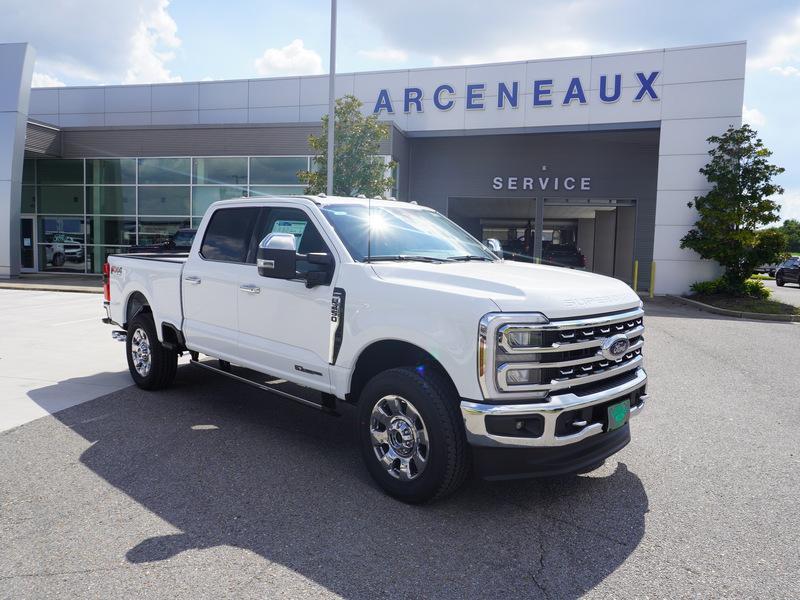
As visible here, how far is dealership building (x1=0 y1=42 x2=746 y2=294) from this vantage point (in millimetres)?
21344

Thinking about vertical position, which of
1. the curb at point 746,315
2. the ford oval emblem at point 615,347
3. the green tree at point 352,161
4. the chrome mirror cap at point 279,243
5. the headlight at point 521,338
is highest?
the green tree at point 352,161

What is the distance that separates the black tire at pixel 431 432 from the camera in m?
3.69

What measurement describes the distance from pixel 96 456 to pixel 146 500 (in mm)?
1039

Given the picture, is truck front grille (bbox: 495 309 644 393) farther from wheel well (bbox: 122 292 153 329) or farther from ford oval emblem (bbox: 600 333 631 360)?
wheel well (bbox: 122 292 153 329)

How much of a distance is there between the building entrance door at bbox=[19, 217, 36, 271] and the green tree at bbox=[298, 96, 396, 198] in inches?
570

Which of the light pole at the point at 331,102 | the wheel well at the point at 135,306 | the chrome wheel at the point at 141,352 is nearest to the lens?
the chrome wheel at the point at 141,352

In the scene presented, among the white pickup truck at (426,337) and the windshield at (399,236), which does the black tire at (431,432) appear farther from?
the windshield at (399,236)

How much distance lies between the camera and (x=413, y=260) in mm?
4656

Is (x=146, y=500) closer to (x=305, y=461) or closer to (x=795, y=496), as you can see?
(x=305, y=461)

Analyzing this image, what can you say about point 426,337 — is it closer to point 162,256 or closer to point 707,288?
point 162,256

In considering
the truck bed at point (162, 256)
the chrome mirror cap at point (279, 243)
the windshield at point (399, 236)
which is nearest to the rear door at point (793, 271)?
the windshield at point (399, 236)

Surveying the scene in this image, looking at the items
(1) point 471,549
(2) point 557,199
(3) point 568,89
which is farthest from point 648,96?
(1) point 471,549

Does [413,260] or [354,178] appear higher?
[354,178]

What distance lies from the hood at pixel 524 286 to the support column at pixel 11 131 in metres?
22.4
